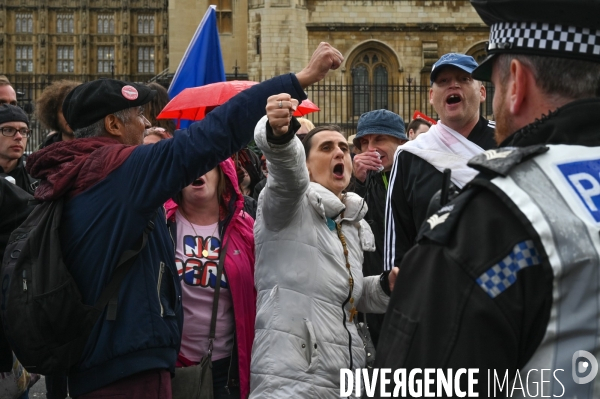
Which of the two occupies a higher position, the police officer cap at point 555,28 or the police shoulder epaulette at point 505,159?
the police officer cap at point 555,28

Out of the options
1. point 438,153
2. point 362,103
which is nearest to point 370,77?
point 362,103

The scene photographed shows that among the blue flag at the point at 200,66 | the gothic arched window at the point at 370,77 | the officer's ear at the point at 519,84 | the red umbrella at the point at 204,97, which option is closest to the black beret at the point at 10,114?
the red umbrella at the point at 204,97

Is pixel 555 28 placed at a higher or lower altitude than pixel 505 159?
higher

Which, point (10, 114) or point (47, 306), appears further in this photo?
point (10, 114)

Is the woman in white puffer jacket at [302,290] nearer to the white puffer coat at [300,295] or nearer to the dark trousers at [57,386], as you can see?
the white puffer coat at [300,295]

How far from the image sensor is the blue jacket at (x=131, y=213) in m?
3.16

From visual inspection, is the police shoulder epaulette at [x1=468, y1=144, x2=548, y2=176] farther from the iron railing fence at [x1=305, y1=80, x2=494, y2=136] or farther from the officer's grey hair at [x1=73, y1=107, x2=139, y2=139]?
the iron railing fence at [x1=305, y1=80, x2=494, y2=136]

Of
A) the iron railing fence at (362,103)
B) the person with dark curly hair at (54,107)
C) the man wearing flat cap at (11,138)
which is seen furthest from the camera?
the iron railing fence at (362,103)

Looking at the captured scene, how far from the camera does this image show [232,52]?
29859 mm

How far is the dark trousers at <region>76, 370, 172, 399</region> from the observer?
3205 mm

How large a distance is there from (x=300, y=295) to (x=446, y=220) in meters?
2.08

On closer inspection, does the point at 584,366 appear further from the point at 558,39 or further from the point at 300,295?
the point at 300,295

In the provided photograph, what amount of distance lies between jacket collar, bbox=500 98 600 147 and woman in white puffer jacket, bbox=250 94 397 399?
5.54 ft

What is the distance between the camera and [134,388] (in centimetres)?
321
